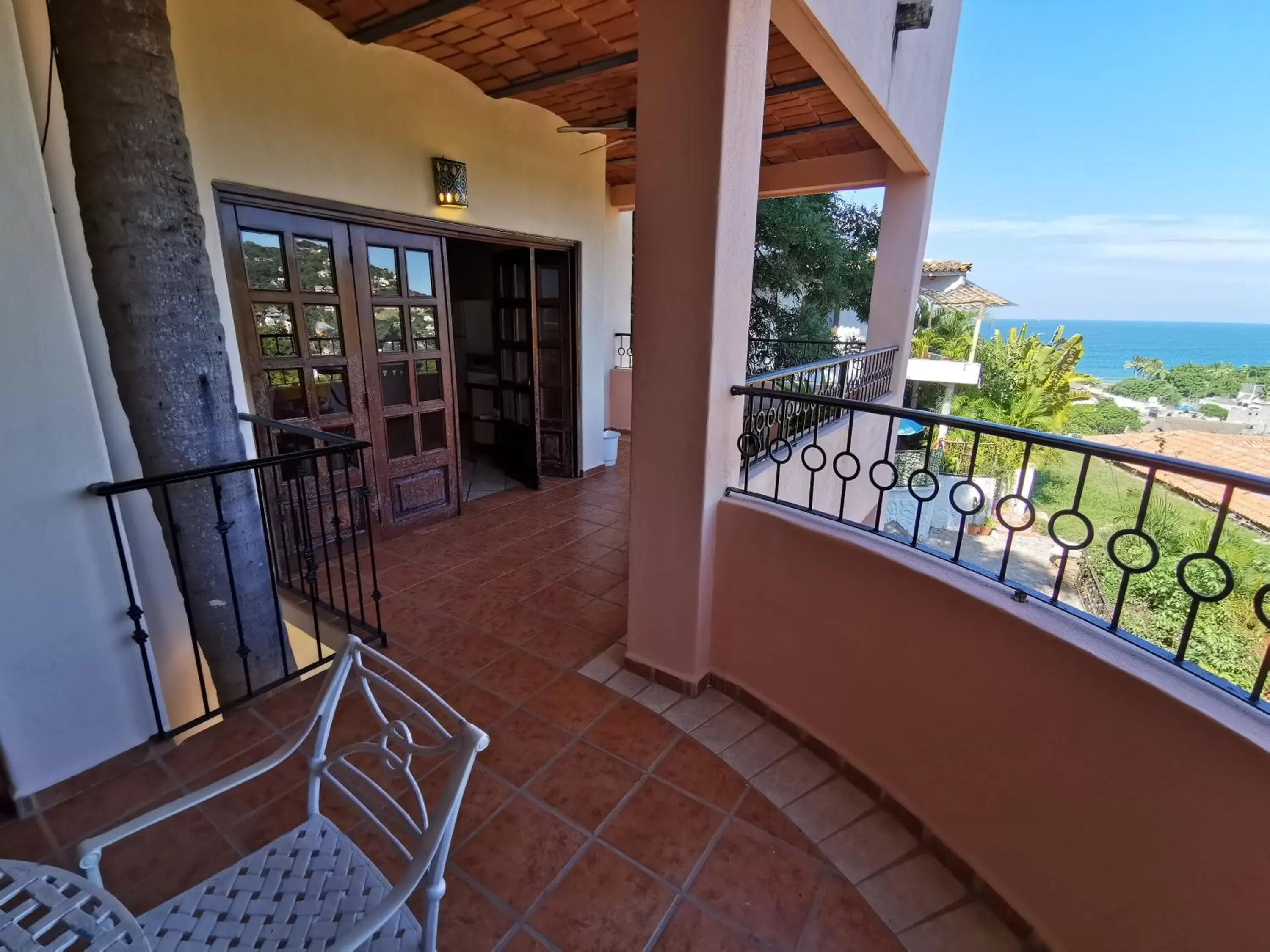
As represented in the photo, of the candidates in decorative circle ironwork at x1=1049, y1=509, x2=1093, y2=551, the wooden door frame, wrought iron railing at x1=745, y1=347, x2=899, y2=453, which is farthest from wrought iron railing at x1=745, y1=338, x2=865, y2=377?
decorative circle ironwork at x1=1049, y1=509, x2=1093, y2=551

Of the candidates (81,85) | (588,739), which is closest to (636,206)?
(81,85)

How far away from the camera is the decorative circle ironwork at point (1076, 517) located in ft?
4.08

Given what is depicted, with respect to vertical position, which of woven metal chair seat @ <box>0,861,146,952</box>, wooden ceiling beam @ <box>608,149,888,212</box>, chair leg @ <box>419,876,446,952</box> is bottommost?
chair leg @ <box>419,876,446,952</box>

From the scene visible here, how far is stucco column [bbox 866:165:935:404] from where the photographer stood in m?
5.00

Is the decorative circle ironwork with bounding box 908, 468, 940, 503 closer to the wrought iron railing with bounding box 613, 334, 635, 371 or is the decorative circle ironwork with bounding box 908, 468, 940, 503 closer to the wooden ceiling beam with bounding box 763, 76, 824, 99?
the wooden ceiling beam with bounding box 763, 76, 824, 99

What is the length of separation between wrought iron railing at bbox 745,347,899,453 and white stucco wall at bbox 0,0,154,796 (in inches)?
83.4

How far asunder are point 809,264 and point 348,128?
6.02 m

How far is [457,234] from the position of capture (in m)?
3.80

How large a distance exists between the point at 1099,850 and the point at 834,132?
4.89 metres

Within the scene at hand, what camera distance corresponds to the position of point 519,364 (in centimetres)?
479

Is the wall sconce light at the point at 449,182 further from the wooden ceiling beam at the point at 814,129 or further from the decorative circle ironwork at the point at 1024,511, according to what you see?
the decorative circle ironwork at the point at 1024,511

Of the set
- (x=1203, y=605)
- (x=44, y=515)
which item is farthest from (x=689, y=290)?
(x=1203, y=605)

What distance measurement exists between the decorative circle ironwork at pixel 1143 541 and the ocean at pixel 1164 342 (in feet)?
123

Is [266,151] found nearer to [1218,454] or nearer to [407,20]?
[407,20]
